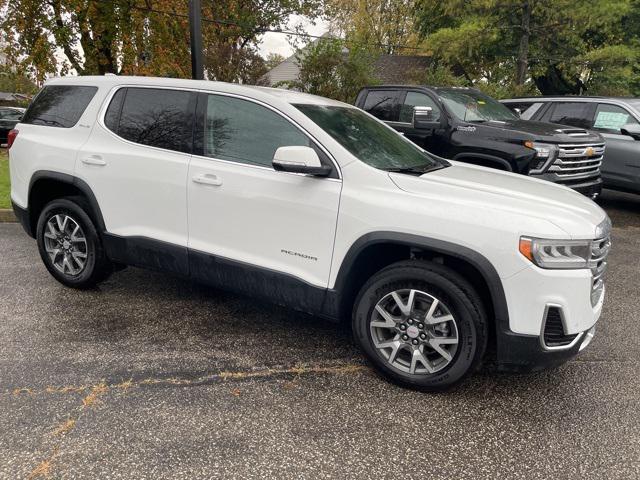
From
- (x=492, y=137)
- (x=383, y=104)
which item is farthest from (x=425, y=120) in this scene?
(x=383, y=104)

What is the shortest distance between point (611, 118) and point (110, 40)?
1523cm

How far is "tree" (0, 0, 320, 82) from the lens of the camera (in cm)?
1582

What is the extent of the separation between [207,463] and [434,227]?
5.53 feet

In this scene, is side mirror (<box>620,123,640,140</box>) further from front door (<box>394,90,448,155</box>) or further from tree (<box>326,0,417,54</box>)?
tree (<box>326,0,417,54</box>)

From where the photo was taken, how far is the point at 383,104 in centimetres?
809

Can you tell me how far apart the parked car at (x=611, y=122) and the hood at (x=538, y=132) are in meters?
0.90

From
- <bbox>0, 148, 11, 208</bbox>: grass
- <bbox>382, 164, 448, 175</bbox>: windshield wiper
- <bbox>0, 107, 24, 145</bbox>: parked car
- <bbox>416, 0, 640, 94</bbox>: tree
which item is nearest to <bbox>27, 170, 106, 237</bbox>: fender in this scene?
<bbox>382, 164, 448, 175</bbox>: windshield wiper

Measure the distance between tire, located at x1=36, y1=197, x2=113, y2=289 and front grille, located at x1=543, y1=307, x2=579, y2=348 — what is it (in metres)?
3.39

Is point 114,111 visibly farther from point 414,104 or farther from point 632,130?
point 632,130

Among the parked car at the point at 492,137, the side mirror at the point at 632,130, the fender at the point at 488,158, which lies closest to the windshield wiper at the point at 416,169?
the fender at the point at 488,158

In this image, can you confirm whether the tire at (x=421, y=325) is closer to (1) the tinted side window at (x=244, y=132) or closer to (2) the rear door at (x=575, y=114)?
(1) the tinted side window at (x=244, y=132)

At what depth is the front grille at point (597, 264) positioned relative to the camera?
106 inches

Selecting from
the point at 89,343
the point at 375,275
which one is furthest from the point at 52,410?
the point at 375,275

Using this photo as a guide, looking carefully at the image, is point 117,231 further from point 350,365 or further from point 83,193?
point 350,365
